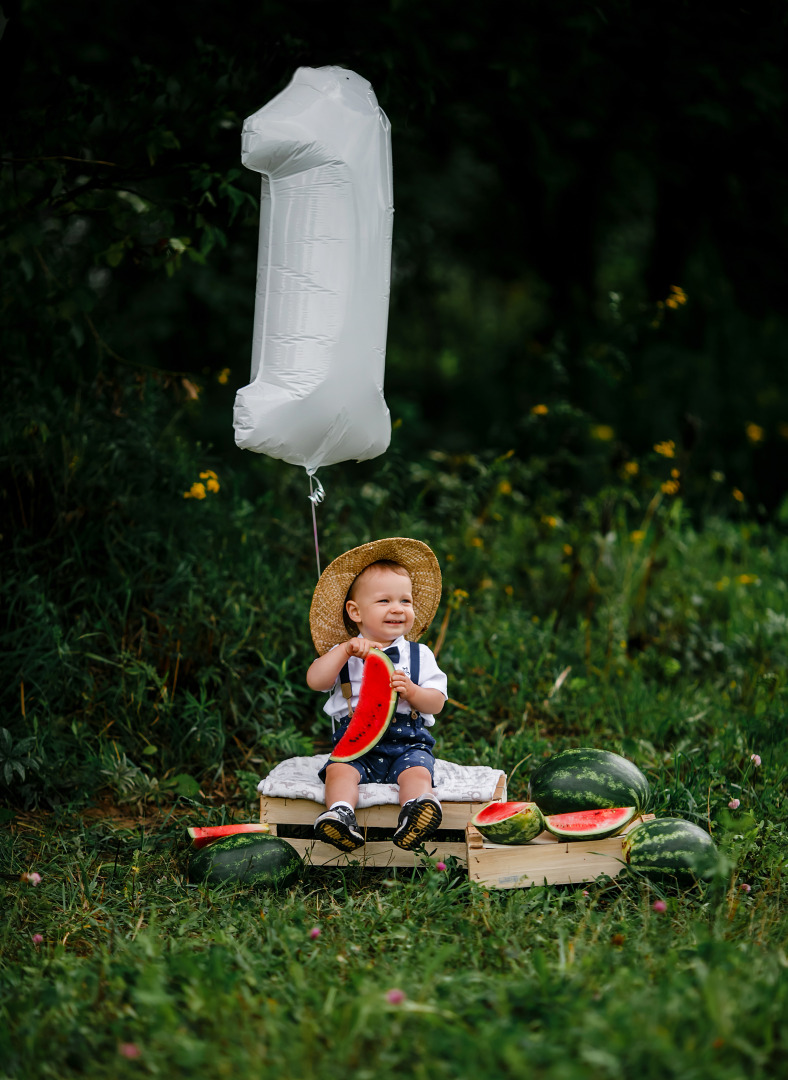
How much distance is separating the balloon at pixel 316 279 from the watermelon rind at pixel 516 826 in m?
1.51

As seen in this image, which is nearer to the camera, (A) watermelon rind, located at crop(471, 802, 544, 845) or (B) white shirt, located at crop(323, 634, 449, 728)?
(A) watermelon rind, located at crop(471, 802, 544, 845)

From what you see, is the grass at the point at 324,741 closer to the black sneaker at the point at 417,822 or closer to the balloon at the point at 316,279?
the black sneaker at the point at 417,822

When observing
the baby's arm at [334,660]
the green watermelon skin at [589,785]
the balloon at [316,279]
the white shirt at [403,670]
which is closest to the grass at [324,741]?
the green watermelon skin at [589,785]

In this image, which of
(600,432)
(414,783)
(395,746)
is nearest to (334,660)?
(395,746)

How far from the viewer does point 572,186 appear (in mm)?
9305

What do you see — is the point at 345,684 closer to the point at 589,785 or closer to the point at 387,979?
the point at 589,785

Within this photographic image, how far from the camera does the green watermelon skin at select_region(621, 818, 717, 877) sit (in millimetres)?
3318

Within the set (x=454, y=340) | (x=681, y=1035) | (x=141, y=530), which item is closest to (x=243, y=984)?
(x=681, y=1035)

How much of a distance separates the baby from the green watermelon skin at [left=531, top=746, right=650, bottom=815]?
18.6 inches

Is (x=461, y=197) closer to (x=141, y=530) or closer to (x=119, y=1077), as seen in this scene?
(x=141, y=530)

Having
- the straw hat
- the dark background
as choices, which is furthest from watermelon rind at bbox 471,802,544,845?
the dark background

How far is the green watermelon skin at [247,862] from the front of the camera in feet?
11.4

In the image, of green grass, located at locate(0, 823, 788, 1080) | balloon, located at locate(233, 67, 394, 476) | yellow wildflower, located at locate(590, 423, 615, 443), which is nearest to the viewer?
green grass, located at locate(0, 823, 788, 1080)

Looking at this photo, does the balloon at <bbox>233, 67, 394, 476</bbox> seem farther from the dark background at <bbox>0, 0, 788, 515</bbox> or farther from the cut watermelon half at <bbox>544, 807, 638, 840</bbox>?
the cut watermelon half at <bbox>544, 807, 638, 840</bbox>
